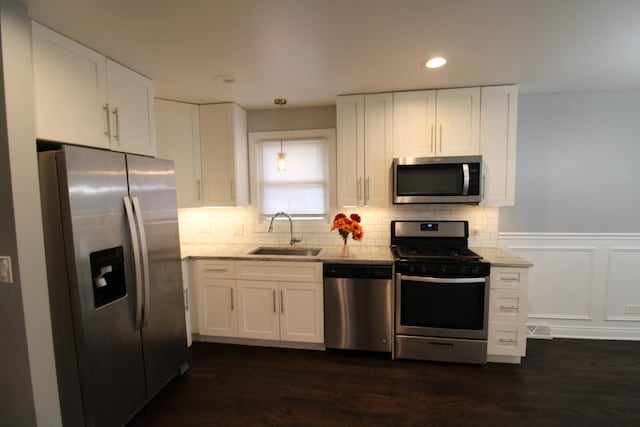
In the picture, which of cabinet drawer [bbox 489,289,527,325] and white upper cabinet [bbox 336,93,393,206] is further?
white upper cabinet [bbox 336,93,393,206]

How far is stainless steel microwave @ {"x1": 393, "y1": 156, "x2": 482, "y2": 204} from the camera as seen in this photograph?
2633 millimetres

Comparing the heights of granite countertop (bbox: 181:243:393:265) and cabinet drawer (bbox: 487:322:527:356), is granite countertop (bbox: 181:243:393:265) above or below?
above

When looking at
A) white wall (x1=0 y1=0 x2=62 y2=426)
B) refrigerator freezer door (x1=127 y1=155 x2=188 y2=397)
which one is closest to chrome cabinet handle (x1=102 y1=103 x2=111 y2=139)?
refrigerator freezer door (x1=127 y1=155 x2=188 y2=397)

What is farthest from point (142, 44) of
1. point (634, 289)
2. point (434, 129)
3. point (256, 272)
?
point (634, 289)

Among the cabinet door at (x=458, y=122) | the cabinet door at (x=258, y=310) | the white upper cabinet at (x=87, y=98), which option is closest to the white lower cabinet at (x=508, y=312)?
the cabinet door at (x=458, y=122)

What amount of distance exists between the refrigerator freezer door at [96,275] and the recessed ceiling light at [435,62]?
2208 millimetres

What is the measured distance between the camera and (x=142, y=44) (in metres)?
1.83

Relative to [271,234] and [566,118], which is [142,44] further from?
[566,118]

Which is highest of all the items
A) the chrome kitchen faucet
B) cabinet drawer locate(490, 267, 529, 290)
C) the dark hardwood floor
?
the chrome kitchen faucet

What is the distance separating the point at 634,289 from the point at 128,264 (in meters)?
4.47

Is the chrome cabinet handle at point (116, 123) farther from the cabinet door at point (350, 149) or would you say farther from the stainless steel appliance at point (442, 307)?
the stainless steel appliance at point (442, 307)

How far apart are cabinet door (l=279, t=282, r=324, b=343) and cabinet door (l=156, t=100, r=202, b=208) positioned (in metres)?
1.40

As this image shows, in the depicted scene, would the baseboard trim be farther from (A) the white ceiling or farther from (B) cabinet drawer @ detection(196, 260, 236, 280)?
(A) the white ceiling

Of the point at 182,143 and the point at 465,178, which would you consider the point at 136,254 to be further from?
the point at 465,178
